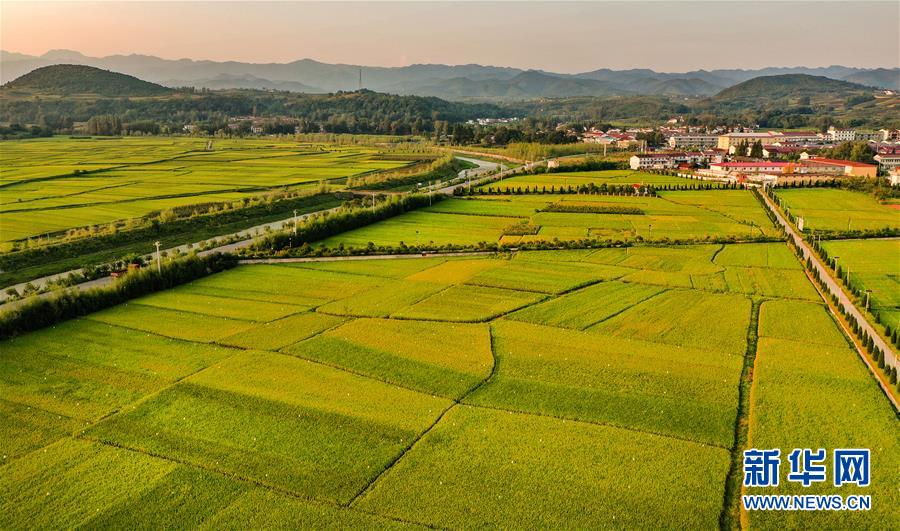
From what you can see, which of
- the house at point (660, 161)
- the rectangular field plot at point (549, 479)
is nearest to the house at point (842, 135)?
the house at point (660, 161)

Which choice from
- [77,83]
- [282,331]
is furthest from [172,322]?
[77,83]

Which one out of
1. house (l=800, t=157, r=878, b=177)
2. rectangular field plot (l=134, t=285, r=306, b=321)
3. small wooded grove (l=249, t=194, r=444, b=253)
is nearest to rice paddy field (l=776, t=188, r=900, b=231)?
house (l=800, t=157, r=878, b=177)

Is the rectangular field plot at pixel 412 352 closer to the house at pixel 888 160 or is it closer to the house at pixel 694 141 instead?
the house at pixel 888 160

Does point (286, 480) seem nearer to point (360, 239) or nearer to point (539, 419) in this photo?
point (539, 419)

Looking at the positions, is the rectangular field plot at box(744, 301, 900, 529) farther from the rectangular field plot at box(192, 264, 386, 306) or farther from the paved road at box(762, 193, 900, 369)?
the rectangular field plot at box(192, 264, 386, 306)

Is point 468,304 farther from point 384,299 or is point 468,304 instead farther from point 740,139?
point 740,139

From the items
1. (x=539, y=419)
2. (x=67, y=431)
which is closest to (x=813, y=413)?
(x=539, y=419)

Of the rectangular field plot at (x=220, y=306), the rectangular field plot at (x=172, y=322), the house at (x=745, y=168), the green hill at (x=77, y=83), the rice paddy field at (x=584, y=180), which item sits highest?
the green hill at (x=77, y=83)
